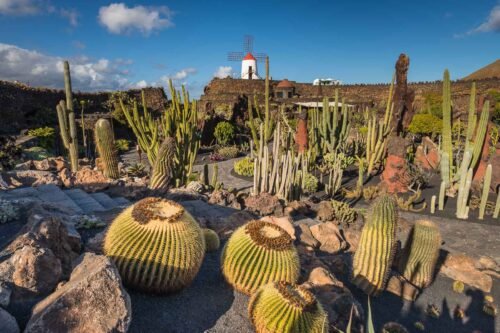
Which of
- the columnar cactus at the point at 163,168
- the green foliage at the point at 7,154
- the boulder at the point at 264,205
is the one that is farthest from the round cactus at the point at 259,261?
the green foliage at the point at 7,154

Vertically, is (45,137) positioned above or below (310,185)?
above

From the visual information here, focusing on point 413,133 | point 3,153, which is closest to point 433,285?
point 3,153

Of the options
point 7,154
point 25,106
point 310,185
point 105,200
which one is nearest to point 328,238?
point 105,200

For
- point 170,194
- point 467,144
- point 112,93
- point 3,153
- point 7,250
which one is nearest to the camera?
point 7,250

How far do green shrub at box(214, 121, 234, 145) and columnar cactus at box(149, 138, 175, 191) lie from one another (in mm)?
11266

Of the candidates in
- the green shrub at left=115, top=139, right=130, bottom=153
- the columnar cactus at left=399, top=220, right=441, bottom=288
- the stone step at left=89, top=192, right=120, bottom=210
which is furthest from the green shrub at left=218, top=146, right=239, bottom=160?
the columnar cactus at left=399, top=220, right=441, bottom=288

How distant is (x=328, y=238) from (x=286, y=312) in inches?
115

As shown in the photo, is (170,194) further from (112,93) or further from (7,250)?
(112,93)

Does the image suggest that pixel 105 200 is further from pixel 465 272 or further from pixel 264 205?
pixel 465 272

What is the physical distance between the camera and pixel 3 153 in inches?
397

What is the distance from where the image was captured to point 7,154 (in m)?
10.2

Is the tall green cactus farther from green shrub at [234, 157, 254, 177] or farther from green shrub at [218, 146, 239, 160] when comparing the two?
green shrub at [218, 146, 239, 160]

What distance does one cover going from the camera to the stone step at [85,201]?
17.5 feet

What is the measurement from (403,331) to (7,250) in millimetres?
3466
